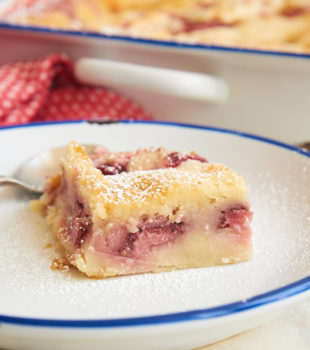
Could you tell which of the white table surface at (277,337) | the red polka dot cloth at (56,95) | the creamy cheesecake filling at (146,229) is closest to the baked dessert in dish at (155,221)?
the creamy cheesecake filling at (146,229)

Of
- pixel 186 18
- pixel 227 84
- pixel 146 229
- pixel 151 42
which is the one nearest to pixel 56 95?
pixel 151 42

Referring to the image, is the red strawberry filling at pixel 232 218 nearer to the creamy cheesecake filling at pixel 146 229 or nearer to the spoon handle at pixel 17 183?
the creamy cheesecake filling at pixel 146 229

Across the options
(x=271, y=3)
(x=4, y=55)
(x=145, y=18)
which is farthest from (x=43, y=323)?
(x=271, y=3)

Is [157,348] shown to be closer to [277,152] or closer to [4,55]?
[277,152]

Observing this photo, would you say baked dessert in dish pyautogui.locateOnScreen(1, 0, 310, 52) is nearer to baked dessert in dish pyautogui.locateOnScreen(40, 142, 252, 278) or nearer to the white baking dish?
the white baking dish

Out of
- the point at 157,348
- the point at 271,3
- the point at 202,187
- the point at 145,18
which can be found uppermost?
the point at 271,3

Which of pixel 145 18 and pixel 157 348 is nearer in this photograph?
pixel 157 348

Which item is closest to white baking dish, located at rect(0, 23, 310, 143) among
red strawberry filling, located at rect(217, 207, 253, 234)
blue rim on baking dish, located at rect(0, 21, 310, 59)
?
blue rim on baking dish, located at rect(0, 21, 310, 59)
